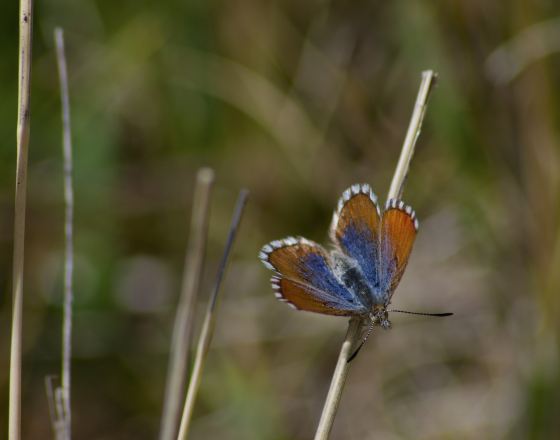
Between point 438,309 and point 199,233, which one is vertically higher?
point 438,309

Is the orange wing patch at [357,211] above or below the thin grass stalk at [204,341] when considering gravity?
above

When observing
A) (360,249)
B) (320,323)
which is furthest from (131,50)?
(360,249)

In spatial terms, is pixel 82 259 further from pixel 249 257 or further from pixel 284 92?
pixel 284 92

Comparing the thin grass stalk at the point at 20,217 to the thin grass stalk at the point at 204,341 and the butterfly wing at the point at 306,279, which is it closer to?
the thin grass stalk at the point at 204,341

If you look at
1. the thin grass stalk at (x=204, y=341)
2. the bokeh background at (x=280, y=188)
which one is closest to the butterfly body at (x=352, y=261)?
the thin grass stalk at (x=204, y=341)

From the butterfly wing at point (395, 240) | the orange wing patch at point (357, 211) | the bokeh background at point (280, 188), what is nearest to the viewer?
the butterfly wing at point (395, 240)
